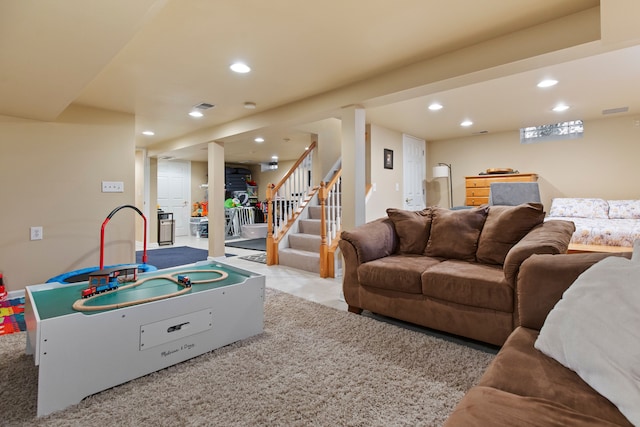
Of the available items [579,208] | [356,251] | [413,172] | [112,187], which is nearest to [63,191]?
[112,187]

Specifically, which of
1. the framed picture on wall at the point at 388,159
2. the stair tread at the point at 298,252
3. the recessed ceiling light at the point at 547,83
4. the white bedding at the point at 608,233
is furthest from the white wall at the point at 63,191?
the white bedding at the point at 608,233

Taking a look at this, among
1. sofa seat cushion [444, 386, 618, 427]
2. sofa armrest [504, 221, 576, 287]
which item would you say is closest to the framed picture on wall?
sofa armrest [504, 221, 576, 287]

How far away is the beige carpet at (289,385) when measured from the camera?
139 centimetres

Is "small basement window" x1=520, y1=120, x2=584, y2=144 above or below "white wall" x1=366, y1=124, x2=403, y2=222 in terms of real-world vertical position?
above

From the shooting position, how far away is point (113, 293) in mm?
1927

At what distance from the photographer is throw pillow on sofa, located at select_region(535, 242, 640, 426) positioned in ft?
2.85

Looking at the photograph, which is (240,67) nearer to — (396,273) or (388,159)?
(396,273)

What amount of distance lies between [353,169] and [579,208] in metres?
4.36

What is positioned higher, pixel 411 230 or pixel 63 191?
pixel 63 191

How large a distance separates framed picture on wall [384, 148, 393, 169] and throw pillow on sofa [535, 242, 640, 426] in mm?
4671

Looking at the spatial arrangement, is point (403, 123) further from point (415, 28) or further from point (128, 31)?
point (128, 31)

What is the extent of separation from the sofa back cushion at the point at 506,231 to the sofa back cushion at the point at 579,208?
3752mm

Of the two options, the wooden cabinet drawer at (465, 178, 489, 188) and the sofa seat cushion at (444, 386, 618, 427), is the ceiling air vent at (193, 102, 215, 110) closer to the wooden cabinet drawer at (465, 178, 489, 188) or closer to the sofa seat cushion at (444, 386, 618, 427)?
the sofa seat cushion at (444, 386, 618, 427)

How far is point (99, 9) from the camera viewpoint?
1.54m
